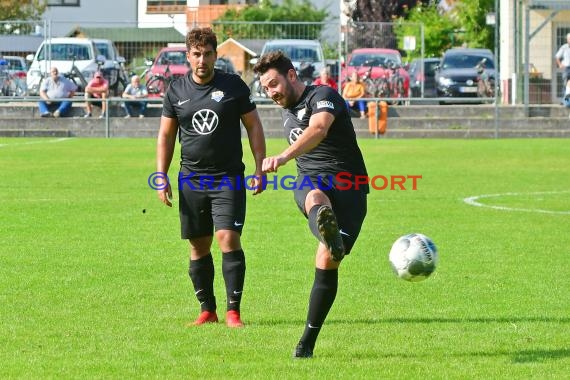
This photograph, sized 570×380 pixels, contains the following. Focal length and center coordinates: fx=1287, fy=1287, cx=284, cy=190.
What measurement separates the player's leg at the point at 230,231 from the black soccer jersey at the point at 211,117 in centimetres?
15

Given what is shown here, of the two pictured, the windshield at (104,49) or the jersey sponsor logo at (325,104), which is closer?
the jersey sponsor logo at (325,104)

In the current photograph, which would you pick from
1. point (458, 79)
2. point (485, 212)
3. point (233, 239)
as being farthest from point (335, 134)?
point (458, 79)

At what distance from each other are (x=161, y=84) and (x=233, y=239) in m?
27.1

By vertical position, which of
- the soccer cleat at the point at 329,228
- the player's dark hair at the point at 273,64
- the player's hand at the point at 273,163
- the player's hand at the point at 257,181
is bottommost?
the soccer cleat at the point at 329,228

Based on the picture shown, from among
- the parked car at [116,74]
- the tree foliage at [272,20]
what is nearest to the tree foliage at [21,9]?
the tree foliage at [272,20]

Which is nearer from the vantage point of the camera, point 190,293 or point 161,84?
point 190,293

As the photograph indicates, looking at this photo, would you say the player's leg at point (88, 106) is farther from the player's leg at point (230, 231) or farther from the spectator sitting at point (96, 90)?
the player's leg at point (230, 231)

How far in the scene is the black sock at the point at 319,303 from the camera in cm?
742

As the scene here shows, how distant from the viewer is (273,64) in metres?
7.46

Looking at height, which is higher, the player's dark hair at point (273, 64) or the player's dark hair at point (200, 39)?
the player's dark hair at point (200, 39)

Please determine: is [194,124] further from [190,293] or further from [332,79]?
[332,79]

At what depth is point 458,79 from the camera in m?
39.4

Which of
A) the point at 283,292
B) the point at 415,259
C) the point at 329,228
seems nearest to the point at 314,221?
the point at 329,228

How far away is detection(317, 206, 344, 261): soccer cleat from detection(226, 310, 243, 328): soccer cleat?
1474 millimetres
